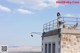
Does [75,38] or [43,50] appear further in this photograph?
[43,50]

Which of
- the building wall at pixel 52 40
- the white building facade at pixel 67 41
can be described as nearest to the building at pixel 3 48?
the building wall at pixel 52 40

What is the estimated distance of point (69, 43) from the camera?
2962cm

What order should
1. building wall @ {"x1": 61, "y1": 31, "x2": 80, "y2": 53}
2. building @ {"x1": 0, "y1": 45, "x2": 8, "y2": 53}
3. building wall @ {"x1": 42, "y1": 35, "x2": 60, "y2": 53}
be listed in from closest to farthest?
1. building wall @ {"x1": 61, "y1": 31, "x2": 80, "y2": 53}
2. building wall @ {"x1": 42, "y1": 35, "x2": 60, "y2": 53}
3. building @ {"x1": 0, "y1": 45, "x2": 8, "y2": 53}

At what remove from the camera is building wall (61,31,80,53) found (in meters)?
29.5

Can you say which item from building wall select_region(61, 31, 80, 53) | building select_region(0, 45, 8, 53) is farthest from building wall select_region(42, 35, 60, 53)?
building select_region(0, 45, 8, 53)

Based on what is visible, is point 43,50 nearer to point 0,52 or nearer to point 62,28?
point 0,52

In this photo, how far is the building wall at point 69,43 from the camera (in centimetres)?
2947

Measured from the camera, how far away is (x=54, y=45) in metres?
31.9

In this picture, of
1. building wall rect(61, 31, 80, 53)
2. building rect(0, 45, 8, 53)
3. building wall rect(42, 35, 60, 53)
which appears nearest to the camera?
building wall rect(61, 31, 80, 53)

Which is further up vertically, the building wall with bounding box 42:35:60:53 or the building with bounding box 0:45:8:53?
the building wall with bounding box 42:35:60:53

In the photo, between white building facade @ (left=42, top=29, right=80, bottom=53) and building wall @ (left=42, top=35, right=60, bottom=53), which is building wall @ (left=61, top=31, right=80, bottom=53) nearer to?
white building facade @ (left=42, top=29, right=80, bottom=53)

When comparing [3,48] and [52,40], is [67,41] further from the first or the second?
[3,48]

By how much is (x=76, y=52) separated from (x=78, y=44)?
679 millimetres

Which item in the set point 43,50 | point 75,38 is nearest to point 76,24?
point 75,38
